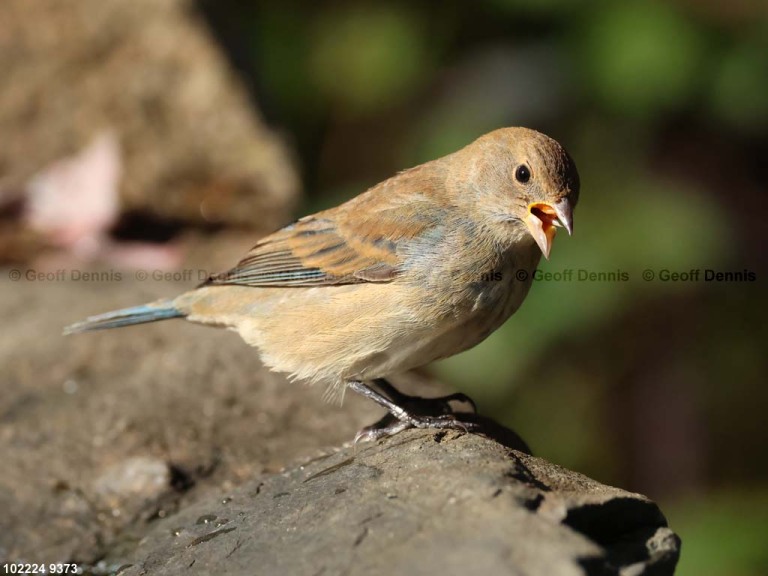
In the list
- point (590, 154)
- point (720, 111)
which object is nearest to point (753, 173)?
point (720, 111)

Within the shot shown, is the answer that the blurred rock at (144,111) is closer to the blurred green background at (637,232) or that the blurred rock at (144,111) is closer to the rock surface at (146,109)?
the rock surface at (146,109)

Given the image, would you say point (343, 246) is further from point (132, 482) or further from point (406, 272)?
point (132, 482)

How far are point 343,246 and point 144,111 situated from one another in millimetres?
3138

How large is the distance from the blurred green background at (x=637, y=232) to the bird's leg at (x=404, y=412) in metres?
1.65

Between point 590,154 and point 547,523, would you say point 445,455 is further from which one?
point 590,154

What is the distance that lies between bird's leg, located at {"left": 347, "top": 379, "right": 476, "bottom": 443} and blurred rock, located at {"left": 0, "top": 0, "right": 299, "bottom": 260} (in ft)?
7.92

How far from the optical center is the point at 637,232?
6.09m

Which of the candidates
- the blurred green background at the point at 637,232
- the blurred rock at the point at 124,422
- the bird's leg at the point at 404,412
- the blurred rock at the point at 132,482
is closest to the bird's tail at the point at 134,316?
the blurred rock at the point at 124,422

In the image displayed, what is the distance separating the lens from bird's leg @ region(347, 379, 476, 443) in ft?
12.6

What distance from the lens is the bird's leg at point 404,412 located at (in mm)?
3826

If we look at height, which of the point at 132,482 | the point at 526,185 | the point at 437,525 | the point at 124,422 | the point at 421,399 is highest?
the point at 526,185

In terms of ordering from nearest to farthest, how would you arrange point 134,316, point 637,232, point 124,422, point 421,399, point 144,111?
point 421,399
point 124,422
point 134,316
point 637,232
point 144,111

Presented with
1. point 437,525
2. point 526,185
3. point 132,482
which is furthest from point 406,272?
point 437,525

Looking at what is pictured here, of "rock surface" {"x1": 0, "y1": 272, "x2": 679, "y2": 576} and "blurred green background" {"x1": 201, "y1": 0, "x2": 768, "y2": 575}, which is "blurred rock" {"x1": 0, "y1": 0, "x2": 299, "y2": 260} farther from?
"rock surface" {"x1": 0, "y1": 272, "x2": 679, "y2": 576}
